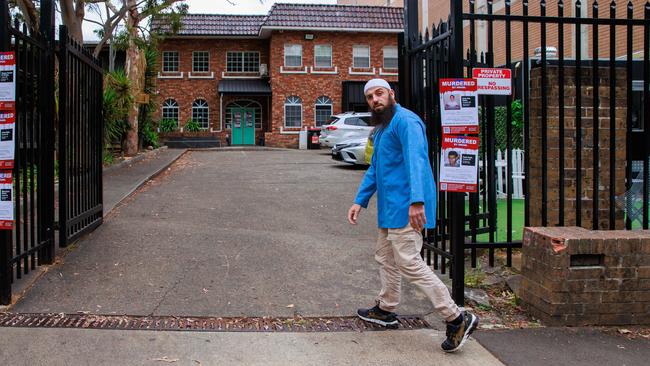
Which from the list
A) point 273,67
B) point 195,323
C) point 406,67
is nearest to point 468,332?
point 195,323

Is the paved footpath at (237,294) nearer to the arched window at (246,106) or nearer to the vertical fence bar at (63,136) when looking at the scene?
the vertical fence bar at (63,136)

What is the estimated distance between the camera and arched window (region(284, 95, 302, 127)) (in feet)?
106

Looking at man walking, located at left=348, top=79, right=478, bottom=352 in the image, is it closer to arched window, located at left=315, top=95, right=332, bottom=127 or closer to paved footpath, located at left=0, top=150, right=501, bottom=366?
paved footpath, located at left=0, top=150, right=501, bottom=366

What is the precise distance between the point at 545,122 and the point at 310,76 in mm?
27349

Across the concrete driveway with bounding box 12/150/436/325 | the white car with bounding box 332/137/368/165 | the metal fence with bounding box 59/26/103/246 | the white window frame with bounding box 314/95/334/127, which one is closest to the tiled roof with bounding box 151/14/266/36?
the white window frame with bounding box 314/95/334/127

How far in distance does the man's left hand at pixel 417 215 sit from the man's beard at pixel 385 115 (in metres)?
0.74

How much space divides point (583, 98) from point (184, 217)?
18.3 ft

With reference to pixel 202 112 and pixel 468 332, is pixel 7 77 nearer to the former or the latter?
pixel 468 332

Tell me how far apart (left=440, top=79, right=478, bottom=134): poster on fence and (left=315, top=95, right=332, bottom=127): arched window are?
2735 cm

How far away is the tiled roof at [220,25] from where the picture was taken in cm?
3275

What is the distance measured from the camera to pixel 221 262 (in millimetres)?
6582

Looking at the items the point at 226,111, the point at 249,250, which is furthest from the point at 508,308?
the point at 226,111

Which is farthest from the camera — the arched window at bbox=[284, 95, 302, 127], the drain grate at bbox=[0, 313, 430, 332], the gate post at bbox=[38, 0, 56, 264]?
the arched window at bbox=[284, 95, 302, 127]

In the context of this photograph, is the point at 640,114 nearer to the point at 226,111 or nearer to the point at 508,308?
the point at 508,308
